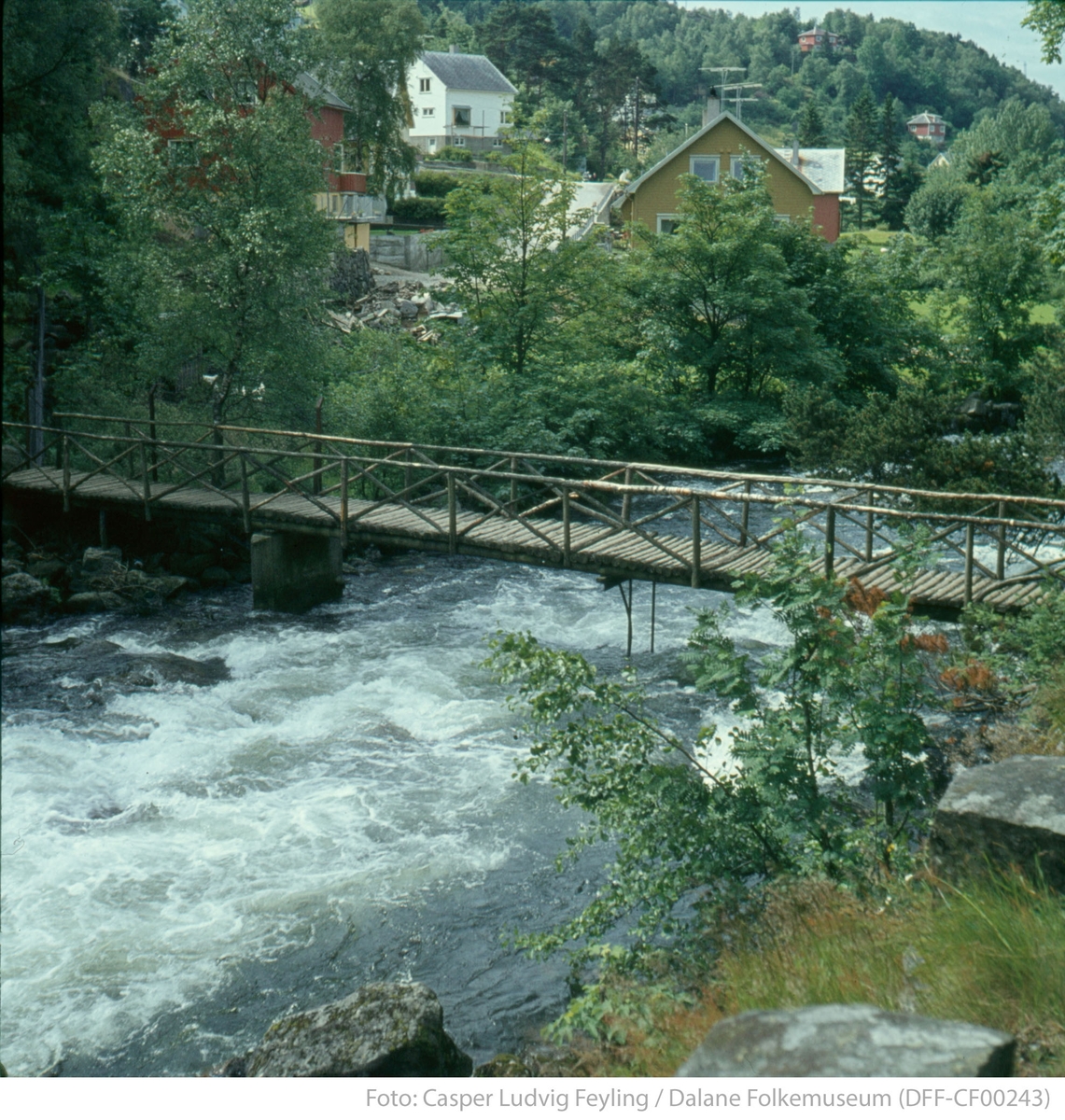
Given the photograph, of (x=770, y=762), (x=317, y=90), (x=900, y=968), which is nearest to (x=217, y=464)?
(x=770, y=762)

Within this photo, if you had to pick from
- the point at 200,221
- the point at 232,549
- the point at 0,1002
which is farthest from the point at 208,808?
the point at 200,221

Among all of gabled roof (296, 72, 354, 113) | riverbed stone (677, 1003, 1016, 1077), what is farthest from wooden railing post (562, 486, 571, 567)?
gabled roof (296, 72, 354, 113)

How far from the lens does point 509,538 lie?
46.2ft

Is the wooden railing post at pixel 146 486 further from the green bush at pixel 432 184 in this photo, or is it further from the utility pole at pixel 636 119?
the utility pole at pixel 636 119

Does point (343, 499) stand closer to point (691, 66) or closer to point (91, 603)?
point (91, 603)

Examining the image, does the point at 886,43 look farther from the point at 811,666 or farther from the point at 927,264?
the point at 811,666

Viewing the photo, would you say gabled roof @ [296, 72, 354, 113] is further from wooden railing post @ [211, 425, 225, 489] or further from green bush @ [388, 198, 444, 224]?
wooden railing post @ [211, 425, 225, 489]

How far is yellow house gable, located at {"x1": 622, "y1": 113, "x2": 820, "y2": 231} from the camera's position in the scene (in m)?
40.7

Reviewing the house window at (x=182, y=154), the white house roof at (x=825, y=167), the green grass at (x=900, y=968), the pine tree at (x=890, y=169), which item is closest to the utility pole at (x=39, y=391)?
the house window at (x=182, y=154)

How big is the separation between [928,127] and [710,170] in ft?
79.3

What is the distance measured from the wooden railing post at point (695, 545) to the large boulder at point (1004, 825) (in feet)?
21.9

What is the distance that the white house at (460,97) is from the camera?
2862 inches

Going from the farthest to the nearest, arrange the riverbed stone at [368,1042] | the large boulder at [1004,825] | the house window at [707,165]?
the house window at [707,165] < the riverbed stone at [368,1042] < the large boulder at [1004,825]
